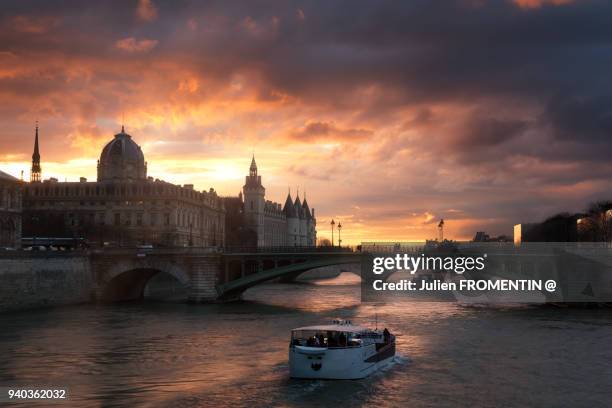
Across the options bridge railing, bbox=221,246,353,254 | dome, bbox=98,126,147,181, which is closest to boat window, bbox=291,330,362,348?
bridge railing, bbox=221,246,353,254

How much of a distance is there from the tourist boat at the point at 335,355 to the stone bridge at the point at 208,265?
124ft

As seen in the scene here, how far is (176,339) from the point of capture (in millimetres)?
48031

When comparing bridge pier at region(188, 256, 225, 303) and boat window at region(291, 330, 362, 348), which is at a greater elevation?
bridge pier at region(188, 256, 225, 303)

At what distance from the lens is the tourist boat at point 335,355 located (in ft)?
114

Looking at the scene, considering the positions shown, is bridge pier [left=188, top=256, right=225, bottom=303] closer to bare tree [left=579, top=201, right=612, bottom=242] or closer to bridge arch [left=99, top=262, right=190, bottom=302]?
bridge arch [left=99, top=262, right=190, bottom=302]

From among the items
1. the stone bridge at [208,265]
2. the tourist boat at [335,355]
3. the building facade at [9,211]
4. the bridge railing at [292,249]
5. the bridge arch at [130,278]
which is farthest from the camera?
the building facade at [9,211]

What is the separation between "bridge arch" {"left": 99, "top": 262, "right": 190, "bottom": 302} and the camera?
77750mm

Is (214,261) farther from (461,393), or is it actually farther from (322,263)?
(461,393)

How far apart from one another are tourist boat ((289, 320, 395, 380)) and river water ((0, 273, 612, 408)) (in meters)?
0.59

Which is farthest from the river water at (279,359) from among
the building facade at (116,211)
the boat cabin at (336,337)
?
the building facade at (116,211)

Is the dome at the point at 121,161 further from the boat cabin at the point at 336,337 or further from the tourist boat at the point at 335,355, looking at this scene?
the tourist boat at the point at 335,355

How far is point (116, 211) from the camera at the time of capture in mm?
133750

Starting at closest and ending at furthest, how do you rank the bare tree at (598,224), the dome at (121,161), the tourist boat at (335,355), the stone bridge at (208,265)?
1. the tourist boat at (335,355)
2. the stone bridge at (208,265)
3. the bare tree at (598,224)
4. the dome at (121,161)

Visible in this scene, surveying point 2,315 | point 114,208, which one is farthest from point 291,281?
point 2,315
